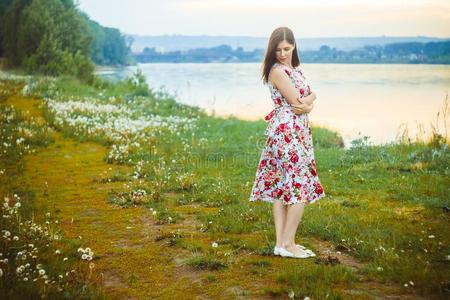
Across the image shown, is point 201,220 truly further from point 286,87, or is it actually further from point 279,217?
point 286,87

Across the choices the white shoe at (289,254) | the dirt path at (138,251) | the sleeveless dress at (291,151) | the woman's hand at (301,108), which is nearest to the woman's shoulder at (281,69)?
the sleeveless dress at (291,151)

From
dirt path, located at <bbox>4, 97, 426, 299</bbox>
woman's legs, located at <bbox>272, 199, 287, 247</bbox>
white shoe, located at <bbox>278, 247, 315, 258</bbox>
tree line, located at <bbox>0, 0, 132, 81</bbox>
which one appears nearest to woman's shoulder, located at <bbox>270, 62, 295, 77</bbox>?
woman's legs, located at <bbox>272, 199, 287, 247</bbox>

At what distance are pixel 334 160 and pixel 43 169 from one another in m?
6.60

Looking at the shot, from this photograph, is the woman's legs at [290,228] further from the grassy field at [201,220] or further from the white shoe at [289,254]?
the grassy field at [201,220]

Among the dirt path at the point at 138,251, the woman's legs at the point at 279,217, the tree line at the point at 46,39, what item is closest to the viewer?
the dirt path at the point at 138,251

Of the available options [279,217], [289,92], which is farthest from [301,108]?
[279,217]

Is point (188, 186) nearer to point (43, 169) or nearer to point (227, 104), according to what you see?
point (43, 169)

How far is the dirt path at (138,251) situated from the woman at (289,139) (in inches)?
19.1

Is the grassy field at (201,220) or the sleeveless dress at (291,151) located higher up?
the sleeveless dress at (291,151)

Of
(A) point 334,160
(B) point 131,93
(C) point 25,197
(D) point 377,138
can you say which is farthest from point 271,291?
(B) point 131,93

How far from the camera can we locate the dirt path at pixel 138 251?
4.96 meters

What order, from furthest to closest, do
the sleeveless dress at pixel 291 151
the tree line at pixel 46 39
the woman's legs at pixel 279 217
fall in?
the tree line at pixel 46 39, the woman's legs at pixel 279 217, the sleeveless dress at pixel 291 151

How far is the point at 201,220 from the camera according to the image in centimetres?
739

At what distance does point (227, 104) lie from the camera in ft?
91.0
